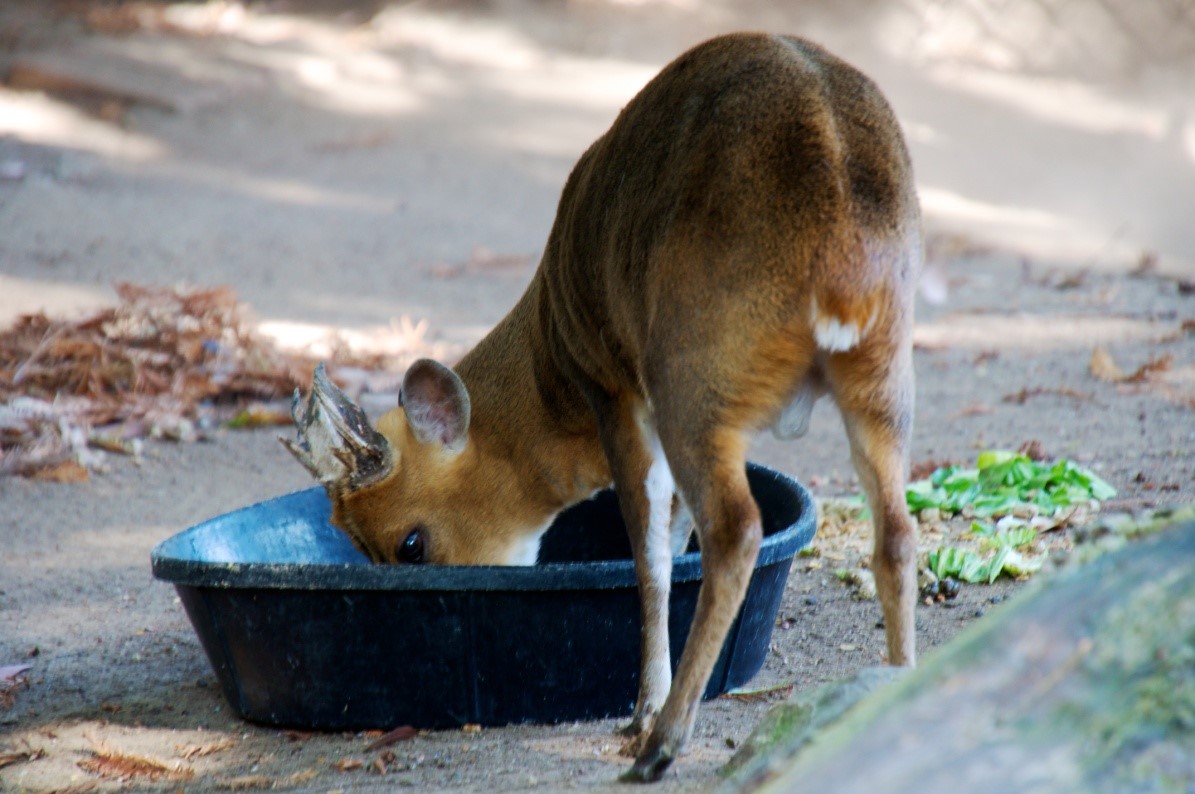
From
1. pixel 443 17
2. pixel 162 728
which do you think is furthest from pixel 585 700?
pixel 443 17

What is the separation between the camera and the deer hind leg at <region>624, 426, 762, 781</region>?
9.45 ft

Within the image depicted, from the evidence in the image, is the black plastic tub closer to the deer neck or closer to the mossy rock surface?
the deer neck

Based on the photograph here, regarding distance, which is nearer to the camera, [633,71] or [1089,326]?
[1089,326]

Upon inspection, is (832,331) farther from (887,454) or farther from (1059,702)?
(1059,702)

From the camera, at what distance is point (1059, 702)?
1683 mm

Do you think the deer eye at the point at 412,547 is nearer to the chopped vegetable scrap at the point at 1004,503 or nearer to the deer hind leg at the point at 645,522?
the deer hind leg at the point at 645,522

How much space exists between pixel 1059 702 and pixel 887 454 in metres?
1.31

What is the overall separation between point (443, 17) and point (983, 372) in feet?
32.4

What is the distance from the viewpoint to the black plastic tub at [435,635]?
3.49 metres

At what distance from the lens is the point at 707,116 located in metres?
3.16

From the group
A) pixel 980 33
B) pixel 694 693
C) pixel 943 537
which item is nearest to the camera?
pixel 694 693

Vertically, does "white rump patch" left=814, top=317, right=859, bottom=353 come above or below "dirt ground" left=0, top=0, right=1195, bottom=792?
above

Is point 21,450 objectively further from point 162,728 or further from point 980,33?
point 980,33

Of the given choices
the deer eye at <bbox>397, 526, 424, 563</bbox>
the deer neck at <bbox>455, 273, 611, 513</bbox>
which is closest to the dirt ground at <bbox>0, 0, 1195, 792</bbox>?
the deer eye at <bbox>397, 526, 424, 563</bbox>
